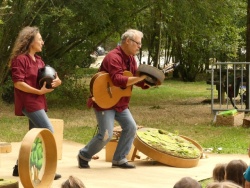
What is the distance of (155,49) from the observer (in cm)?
3284

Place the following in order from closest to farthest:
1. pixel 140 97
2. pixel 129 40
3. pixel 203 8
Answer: pixel 129 40 → pixel 203 8 → pixel 140 97

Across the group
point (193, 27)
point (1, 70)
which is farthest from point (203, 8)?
point (1, 70)

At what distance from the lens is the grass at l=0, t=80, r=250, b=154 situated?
1316cm

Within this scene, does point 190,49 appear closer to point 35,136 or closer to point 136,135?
point 136,135

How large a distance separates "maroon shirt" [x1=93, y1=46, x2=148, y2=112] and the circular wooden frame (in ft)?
4.77

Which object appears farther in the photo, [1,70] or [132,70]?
[1,70]

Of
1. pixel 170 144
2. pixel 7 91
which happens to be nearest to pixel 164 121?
pixel 7 91

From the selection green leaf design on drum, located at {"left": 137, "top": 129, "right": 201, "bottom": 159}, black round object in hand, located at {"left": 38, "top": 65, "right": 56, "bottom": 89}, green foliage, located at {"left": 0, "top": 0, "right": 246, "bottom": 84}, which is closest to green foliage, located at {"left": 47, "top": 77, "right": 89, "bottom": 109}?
green foliage, located at {"left": 0, "top": 0, "right": 246, "bottom": 84}

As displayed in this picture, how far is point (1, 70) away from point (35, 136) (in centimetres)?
1074

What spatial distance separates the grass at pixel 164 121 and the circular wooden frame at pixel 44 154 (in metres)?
3.81

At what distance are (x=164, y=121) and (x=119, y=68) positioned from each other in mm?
7286

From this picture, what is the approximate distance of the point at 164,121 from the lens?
1636 centimetres

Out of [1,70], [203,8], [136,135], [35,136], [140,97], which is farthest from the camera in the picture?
[140,97]

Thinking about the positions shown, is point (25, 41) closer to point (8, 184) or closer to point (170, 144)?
point (8, 184)
